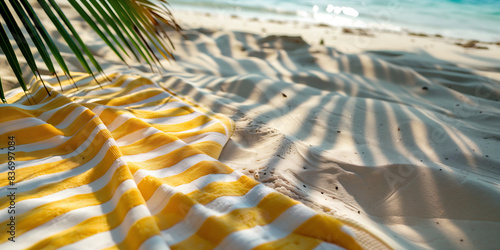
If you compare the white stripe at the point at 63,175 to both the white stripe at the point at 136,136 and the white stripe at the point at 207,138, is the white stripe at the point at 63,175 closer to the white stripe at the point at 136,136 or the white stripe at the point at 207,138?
the white stripe at the point at 136,136

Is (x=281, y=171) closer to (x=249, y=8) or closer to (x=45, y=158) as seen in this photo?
(x=45, y=158)

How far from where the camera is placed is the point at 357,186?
144 centimetres

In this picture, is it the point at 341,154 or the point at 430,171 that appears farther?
the point at 341,154

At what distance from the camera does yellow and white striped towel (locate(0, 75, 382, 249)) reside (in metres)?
1.04

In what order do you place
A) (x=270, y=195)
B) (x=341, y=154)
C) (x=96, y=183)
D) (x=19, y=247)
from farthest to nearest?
(x=341, y=154) < (x=96, y=183) < (x=270, y=195) < (x=19, y=247)

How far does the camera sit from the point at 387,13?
924cm

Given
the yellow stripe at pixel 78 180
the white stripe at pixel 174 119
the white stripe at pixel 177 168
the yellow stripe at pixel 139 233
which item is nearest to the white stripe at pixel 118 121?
the white stripe at pixel 174 119

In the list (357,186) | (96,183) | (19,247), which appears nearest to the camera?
(19,247)

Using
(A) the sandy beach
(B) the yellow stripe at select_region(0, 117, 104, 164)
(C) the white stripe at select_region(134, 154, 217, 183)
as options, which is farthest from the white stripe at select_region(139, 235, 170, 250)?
(B) the yellow stripe at select_region(0, 117, 104, 164)

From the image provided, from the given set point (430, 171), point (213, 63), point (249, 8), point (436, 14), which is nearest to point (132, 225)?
point (430, 171)

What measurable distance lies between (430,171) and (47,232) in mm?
1362

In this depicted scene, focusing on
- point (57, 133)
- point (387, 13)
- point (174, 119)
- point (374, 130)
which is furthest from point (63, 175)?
point (387, 13)

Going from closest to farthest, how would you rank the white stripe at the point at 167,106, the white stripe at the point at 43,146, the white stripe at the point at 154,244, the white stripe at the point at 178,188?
the white stripe at the point at 154,244 < the white stripe at the point at 178,188 < the white stripe at the point at 43,146 < the white stripe at the point at 167,106

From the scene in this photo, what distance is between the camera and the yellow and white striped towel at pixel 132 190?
3.41ft
